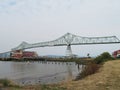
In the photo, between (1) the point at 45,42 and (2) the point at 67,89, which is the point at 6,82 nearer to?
(2) the point at 67,89

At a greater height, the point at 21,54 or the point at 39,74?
the point at 21,54

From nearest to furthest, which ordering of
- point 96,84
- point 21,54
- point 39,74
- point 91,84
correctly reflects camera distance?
point 96,84 < point 91,84 < point 39,74 < point 21,54

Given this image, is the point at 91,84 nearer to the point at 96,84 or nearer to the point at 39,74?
the point at 96,84

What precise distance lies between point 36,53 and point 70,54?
159 feet

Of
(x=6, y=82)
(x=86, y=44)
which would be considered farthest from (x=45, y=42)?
(x=6, y=82)

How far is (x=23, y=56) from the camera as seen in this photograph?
532ft

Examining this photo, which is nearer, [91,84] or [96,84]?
[96,84]

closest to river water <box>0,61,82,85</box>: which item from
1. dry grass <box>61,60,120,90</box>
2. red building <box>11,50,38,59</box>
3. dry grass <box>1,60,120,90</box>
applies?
dry grass <box>61,60,120,90</box>

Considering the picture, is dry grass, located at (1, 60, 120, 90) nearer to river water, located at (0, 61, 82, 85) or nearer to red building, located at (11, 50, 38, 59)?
river water, located at (0, 61, 82, 85)

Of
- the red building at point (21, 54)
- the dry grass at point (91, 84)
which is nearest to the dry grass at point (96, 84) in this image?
the dry grass at point (91, 84)

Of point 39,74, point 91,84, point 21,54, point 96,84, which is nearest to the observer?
point 96,84

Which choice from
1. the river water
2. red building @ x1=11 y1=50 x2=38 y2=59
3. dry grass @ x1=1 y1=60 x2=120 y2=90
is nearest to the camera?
dry grass @ x1=1 y1=60 x2=120 y2=90

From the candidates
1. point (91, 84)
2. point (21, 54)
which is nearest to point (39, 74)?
point (91, 84)

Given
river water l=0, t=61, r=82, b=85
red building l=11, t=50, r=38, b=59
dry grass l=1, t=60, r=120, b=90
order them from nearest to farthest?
dry grass l=1, t=60, r=120, b=90
river water l=0, t=61, r=82, b=85
red building l=11, t=50, r=38, b=59
